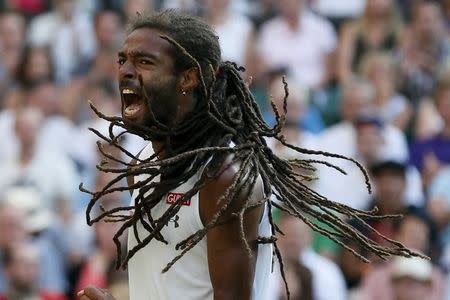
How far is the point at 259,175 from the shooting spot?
472 cm

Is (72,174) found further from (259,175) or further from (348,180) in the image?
(259,175)

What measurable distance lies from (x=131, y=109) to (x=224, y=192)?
0.45 m

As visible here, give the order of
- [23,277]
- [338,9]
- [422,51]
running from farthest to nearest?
[338,9], [422,51], [23,277]

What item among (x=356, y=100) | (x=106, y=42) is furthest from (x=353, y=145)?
(x=106, y=42)

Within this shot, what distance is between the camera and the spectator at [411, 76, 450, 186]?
10078 millimetres

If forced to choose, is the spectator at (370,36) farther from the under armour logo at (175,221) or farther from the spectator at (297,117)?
the under armour logo at (175,221)

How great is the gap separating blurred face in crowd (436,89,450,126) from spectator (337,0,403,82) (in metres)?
1.02

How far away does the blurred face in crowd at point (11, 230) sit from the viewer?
9.47 meters

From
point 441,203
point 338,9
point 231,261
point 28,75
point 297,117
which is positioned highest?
point 338,9

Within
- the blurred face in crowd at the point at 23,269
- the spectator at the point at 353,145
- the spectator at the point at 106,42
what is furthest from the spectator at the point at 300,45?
the blurred face in crowd at the point at 23,269

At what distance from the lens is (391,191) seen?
9172 mm

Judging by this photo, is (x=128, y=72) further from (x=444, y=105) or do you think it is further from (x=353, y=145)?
(x=444, y=105)

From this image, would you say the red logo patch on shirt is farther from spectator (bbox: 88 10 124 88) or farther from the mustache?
spectator (bbox: 88 10 124 88)

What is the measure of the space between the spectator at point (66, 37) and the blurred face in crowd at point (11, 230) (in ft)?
9.07
